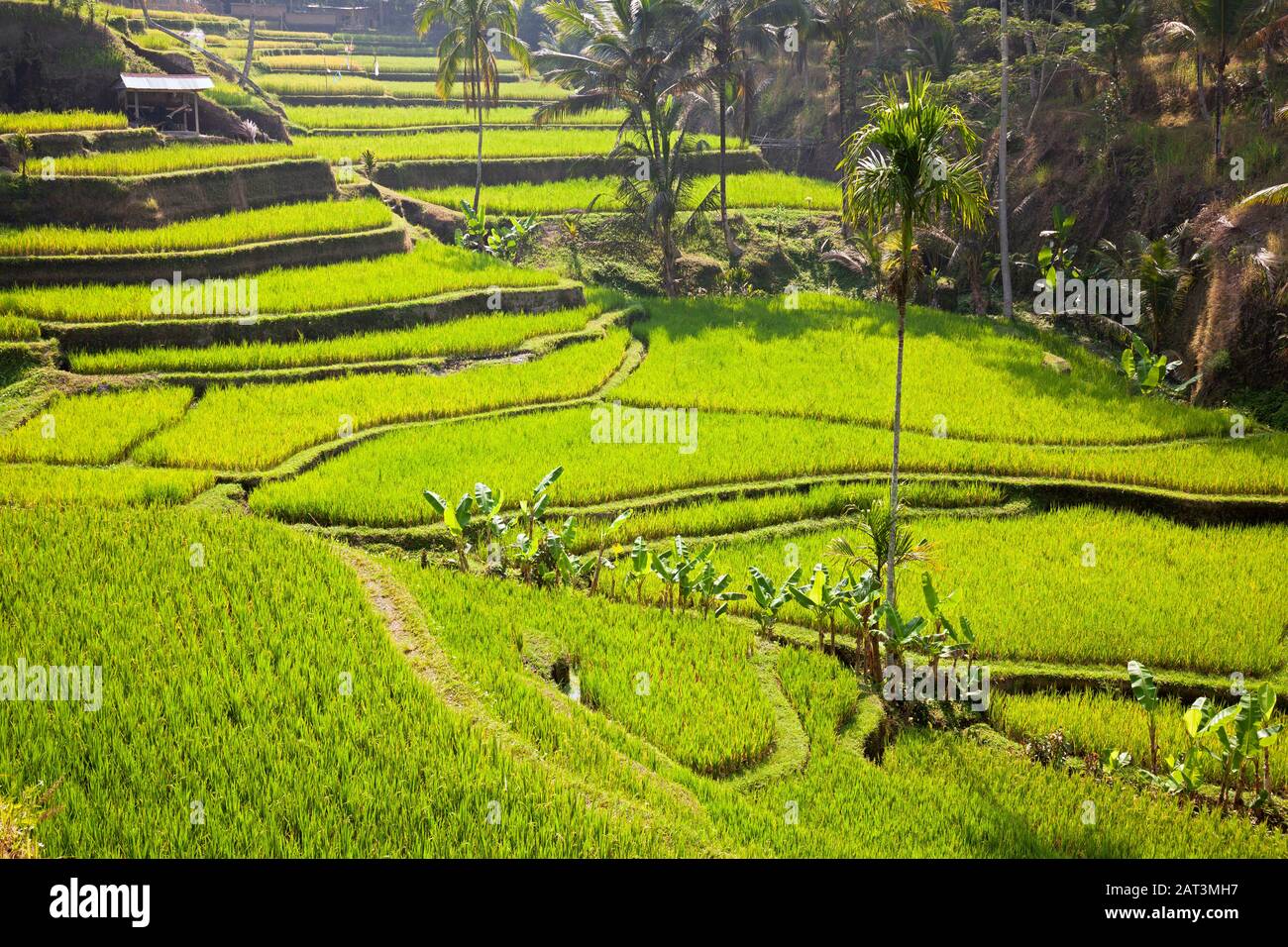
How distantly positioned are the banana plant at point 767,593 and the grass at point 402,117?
1944 cm

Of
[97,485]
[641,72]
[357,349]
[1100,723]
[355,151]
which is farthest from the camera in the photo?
[355,151]

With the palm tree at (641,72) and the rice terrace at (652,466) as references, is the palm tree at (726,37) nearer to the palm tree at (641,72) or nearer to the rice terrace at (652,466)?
the rice terrace at (652,466)

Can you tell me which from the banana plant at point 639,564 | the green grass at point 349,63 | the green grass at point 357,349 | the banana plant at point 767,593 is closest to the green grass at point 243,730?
the banana plant at point 639,564

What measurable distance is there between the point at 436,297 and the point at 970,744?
31.9 ft

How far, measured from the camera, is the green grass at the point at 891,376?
39.0 ft

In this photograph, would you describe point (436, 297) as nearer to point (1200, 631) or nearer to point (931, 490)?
point (931, 490)

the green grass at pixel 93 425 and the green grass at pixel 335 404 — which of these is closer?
the green grass at pixel 93 425

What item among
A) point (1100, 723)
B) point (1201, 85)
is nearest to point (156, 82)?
point (1201, 85)

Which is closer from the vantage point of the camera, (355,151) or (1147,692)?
(1147,692)

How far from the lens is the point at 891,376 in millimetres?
13141

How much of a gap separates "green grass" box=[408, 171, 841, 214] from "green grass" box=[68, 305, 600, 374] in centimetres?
577

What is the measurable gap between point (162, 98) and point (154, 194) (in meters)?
5.30

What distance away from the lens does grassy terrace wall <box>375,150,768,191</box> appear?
21.1m

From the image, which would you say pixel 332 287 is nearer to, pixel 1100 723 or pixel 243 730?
pixel 243 730
